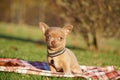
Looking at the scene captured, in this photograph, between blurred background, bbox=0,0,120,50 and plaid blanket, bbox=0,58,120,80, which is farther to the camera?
blurred background, bbox=0,0,120,50

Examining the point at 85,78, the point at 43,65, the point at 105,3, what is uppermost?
the point at 105,3

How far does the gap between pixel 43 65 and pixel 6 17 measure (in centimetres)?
2721

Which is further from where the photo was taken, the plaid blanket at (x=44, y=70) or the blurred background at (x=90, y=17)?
the blurred background at (x=90, y=17)

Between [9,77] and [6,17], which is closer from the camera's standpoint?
[9,77]

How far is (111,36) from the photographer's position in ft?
46.8

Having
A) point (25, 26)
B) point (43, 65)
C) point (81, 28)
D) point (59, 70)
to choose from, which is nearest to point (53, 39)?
point (59, 70)

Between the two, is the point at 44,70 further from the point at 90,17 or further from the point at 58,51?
the point at 90,17

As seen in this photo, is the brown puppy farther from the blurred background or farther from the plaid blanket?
the blurred background

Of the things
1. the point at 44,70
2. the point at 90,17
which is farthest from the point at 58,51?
the point at 90,17

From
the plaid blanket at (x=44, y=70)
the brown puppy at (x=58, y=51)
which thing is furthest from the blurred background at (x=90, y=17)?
the brown puppy at (x=58, y=51)

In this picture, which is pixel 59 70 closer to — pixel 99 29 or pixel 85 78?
pixel 85 78

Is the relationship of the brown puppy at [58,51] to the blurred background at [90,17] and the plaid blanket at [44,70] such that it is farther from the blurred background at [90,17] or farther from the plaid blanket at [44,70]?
the blurred background at [90,17]

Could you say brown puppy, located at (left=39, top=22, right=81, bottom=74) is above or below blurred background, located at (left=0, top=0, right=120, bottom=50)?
below

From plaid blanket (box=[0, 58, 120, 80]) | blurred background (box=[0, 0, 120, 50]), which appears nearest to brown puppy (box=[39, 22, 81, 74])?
plaid blanket (box=[0, 58, 120, 80])
